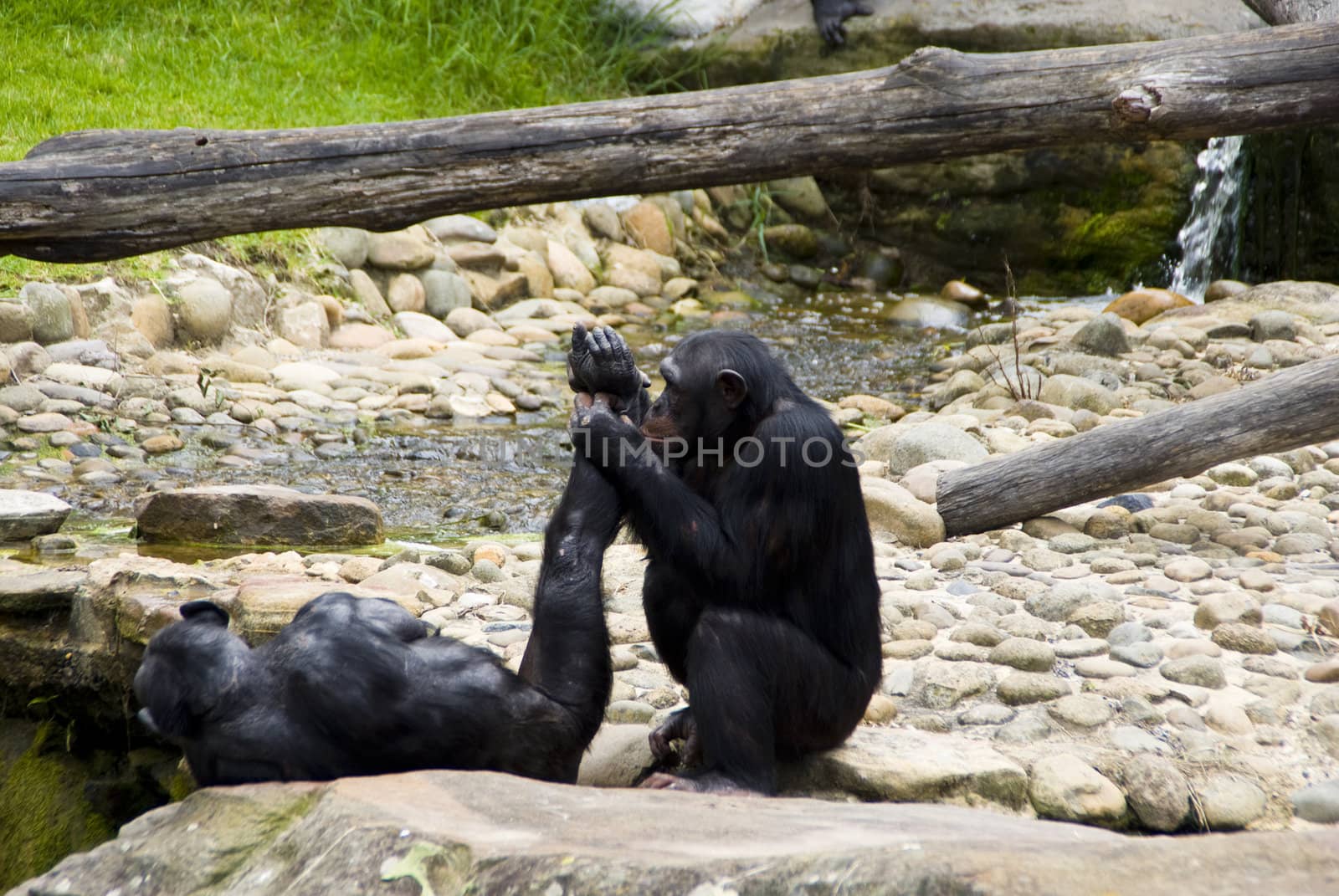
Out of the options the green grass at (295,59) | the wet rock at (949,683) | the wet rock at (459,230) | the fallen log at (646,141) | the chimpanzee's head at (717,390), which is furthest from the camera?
the wet rock at (459,230)

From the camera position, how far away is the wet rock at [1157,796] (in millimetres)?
2881

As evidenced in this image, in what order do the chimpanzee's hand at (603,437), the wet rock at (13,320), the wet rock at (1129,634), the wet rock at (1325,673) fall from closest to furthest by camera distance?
the chimpanzee's hand at (603,437) < the wet rock at (1325,673) < the wet rock at (1129,634) < the wet rock at (13,320)

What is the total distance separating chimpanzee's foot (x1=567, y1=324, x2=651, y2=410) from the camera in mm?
3230

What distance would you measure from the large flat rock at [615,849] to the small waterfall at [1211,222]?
9.66 metres

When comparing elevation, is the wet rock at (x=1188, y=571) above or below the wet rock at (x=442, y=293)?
below

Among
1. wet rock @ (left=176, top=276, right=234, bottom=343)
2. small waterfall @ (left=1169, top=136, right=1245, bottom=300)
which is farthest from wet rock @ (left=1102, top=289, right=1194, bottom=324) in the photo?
wet rock @ (left=176, top=276, right=234, bottom=343)

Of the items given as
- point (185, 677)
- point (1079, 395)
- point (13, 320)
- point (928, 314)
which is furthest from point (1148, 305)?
point (185, 677)

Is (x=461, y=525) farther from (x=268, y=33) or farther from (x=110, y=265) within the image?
(x=268, y=33)

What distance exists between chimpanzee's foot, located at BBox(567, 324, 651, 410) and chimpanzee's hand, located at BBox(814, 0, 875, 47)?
360 inches

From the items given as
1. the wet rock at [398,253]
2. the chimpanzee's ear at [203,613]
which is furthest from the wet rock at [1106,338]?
the chimpanzee's ear at [203,613]

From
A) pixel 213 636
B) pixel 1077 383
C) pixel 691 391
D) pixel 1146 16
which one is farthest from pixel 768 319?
pixel 213 636

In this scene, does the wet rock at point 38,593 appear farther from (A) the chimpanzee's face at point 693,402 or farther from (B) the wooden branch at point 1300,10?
(B) the wooden branch at point 1300,10

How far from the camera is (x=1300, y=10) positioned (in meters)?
6.02

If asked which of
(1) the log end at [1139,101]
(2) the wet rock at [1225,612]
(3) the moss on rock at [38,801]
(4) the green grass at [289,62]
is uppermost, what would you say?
(4) the green grass at [289,62]
